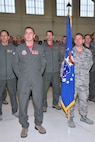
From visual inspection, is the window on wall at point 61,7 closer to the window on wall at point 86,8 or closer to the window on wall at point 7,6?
the window on wall at point 86,8

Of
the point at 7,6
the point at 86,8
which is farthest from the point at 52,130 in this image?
the point at 86,8

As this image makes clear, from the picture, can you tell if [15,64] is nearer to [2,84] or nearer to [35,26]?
[2,84]

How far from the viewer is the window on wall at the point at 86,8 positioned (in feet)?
57.9

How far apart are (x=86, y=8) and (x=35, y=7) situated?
14.5ft

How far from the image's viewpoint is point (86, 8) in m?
17.8

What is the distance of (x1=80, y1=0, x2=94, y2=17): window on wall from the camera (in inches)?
694

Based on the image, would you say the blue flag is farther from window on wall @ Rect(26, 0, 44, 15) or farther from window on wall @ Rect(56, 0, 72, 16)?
window on wall @ Rect(56, 0, 72, 16)

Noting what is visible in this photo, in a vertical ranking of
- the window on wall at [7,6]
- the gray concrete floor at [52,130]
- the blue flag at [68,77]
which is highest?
the window on wall at [7,6]

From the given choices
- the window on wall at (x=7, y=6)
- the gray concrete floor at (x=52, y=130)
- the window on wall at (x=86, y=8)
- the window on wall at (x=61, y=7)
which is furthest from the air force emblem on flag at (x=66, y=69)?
the window on wall at (x=86, y=8)

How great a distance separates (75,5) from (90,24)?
2.08 metres

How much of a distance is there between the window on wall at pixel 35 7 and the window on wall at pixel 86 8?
11.4 feet

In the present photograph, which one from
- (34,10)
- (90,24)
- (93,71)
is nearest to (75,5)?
(90,24)

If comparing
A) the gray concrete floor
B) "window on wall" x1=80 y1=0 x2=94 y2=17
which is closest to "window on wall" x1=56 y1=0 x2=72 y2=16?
"window on wall" x1=80 y1=0 x2=94 y2=17

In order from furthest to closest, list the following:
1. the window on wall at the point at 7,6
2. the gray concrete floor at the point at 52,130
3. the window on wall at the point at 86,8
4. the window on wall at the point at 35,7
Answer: the window on wall at the point at 86,8 → the window on wall at the point at 35,7 → the window on wall at the point at 7,6 → the gray concrete floor at the point at 52,130
